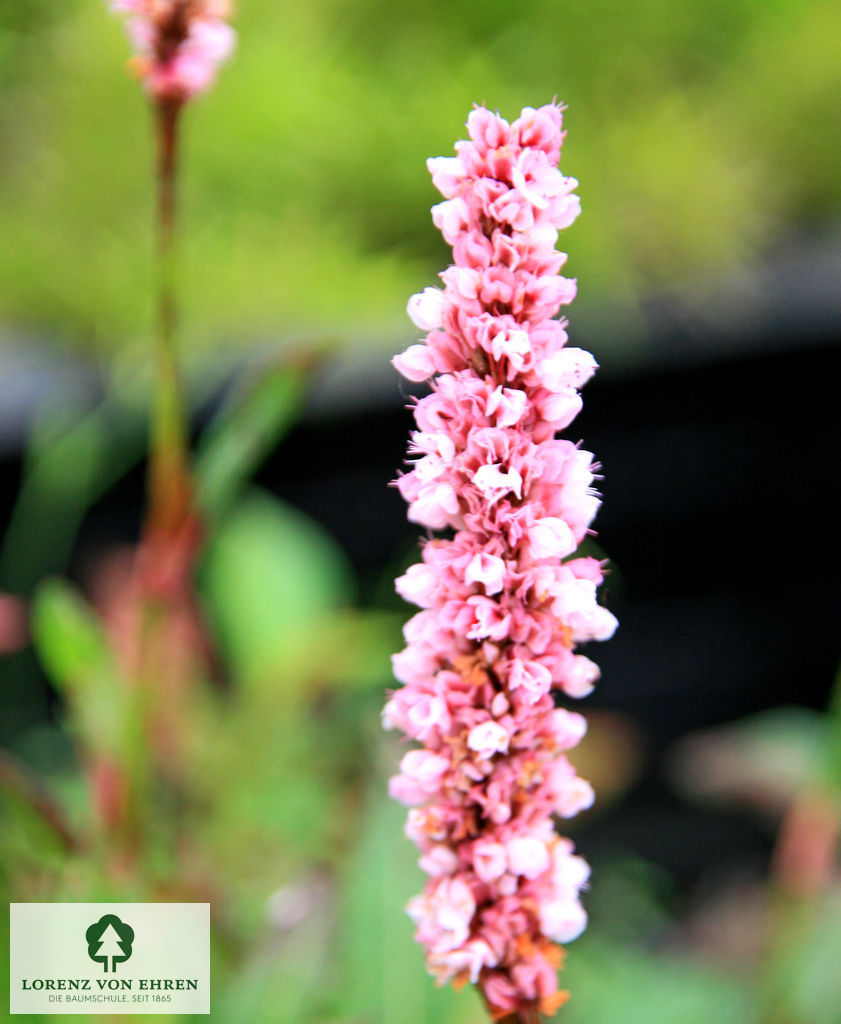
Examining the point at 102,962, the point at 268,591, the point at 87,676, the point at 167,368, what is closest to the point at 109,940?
the point at 102,962

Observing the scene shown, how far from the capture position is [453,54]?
1.50 metres

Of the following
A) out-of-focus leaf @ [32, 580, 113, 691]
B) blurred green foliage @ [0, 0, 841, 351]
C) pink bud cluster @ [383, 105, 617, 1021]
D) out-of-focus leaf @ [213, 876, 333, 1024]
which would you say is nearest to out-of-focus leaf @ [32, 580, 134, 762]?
out-of-focus leaf @ [32, 580, 113, 691]

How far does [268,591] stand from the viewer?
0.93 meters

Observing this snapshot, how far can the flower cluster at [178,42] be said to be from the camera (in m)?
0.40

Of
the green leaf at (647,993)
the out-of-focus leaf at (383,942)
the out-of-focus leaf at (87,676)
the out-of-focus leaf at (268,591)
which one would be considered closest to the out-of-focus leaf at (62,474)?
the out-of-focus leaf at (268,591)

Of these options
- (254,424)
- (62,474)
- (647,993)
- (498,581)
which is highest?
(62,474)

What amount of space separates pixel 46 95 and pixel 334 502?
0.80 m

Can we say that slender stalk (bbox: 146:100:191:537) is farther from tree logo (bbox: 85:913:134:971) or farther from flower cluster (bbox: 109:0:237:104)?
tree logo (bbox: 85:913:134:971)

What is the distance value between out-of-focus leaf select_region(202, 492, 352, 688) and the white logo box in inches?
14.5

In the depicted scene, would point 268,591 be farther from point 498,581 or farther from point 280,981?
point 498,581

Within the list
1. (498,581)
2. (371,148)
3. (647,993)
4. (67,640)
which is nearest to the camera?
(498,581)

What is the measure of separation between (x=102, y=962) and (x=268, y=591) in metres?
0.49

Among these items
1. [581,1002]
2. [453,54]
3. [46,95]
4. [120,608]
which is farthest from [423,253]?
[581,1002]

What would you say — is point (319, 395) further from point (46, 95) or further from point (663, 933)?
point (46, 95)
